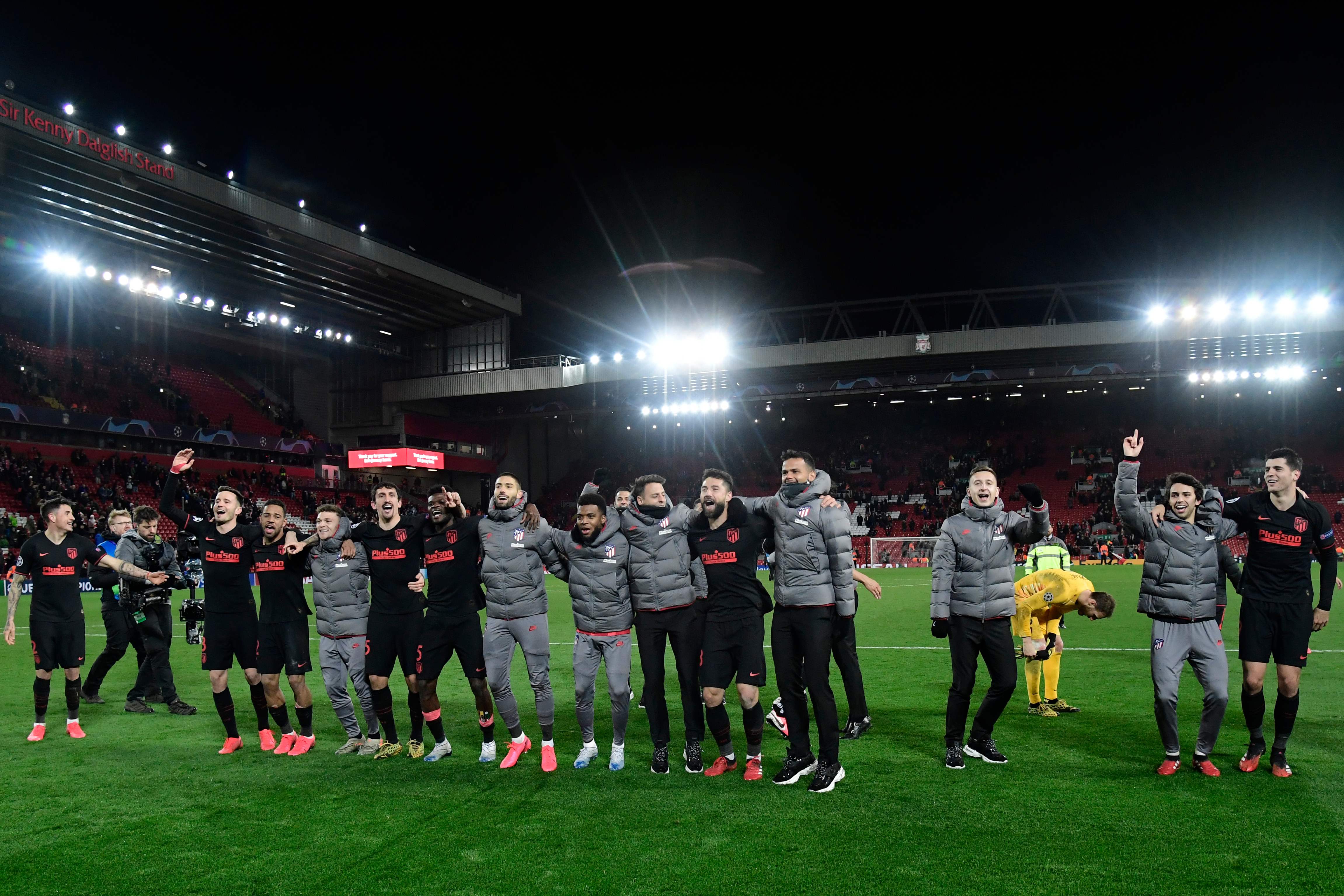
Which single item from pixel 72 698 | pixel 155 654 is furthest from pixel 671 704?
pixel 72 698

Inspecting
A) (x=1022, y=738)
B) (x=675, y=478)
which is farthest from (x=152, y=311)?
(x=1022, y=738)

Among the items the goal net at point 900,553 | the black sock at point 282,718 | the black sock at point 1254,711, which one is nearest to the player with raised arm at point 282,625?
the black sock at point 282,718

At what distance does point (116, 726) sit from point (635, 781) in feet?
19.1

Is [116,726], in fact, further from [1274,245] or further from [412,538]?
[1274,245]

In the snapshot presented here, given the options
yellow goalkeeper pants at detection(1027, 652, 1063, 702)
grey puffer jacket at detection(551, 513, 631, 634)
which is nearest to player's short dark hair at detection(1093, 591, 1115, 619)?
yellow goalkeeper pants at detection(1027, 652, 1063, 702)

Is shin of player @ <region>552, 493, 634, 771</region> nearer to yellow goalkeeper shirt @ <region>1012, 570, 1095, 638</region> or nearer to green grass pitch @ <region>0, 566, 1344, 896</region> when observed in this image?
green grass pitch @ <region>0, 566, 1344, 896</region>

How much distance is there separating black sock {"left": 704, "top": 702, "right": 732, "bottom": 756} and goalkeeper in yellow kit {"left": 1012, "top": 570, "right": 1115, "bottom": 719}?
127 inches

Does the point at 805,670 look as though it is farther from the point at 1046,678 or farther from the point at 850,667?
the point at 1046,678

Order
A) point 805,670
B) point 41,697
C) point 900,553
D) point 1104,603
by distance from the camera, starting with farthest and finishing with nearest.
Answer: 1. point 900,553
2. point 41,697
3. point 1104,603
4. point 805,670

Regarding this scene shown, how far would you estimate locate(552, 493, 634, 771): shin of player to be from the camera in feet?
22.2

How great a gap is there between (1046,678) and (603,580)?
15.4ft

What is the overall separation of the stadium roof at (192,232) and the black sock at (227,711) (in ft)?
81.5

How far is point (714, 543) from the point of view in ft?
21.2

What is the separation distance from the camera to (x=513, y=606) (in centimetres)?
696
